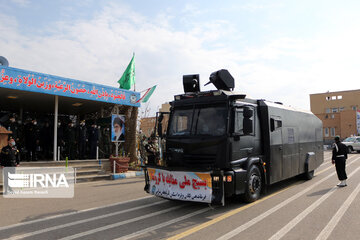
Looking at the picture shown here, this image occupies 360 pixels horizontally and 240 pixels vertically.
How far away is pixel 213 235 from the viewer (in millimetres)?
4617

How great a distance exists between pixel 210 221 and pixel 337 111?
62.7 meters

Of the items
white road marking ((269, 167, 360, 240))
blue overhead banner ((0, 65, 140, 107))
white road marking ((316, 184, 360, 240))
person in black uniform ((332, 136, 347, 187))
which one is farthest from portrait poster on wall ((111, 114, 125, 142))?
white road marking ((316, 184, 360, 240))

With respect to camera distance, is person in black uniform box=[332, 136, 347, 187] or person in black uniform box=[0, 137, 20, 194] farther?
person in black uniform box=[0, 137, 20, 194]

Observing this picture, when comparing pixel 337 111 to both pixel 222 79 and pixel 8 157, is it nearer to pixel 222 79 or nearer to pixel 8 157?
pixel 222 79

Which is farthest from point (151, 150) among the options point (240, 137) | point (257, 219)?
point (257, 219)

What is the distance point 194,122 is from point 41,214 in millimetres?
4211

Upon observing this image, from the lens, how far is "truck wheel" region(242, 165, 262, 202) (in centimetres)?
676

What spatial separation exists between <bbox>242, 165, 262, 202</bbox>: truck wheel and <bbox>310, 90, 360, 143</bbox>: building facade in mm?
42047

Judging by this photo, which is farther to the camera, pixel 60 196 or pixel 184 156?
pixel 60 196

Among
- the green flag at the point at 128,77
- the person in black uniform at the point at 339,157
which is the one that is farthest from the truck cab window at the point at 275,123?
the green flag at the point at 128,77

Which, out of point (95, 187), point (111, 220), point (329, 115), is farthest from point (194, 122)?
point (329, 115)

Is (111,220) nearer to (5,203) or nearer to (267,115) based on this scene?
(5,203)

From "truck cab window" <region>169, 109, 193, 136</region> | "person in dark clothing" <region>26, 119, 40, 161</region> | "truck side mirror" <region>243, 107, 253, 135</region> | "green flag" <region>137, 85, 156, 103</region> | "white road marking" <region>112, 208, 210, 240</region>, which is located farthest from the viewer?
"green flag" <region>137, 85, 156, 103</region>

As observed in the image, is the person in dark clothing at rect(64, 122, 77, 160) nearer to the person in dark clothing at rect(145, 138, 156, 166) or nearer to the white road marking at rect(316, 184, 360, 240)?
the person in dark clothing at rect(145, 138, 156, 166)
